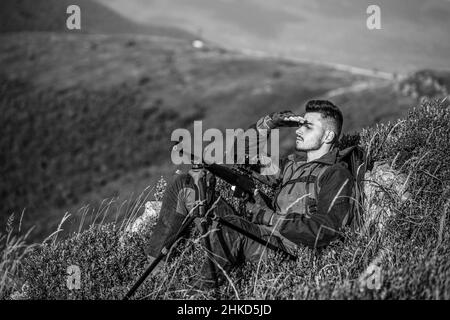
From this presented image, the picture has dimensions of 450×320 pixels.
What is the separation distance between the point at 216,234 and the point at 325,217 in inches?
43.6

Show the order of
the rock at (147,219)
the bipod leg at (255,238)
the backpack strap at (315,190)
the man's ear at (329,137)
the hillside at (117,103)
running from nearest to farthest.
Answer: the bipod leg at (255,238) → the backpack strap at (315,190) → the man's ear at (329,137) → the rock at (147,219) → the hillside at (117,103)

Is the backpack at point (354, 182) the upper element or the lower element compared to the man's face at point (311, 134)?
lower

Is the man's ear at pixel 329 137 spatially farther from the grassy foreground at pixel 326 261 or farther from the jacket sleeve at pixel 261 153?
the jacket sleeve at pixel 261 153

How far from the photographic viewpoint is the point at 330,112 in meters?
5.53

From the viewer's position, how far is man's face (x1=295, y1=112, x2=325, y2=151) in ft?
17.8

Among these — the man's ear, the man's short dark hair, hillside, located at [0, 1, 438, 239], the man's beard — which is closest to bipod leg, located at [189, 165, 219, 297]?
the man's beard

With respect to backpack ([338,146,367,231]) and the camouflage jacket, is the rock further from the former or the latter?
backpack ([338,146,367,231])

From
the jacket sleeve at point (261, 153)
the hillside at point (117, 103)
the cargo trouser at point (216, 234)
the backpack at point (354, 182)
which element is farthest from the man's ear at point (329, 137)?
the hillside at point (117, 103)

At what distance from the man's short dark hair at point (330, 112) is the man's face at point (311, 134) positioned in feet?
0.24

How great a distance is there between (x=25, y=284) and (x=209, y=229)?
7.51 ft

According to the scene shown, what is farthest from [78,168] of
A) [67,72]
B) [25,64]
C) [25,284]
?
[25,284]

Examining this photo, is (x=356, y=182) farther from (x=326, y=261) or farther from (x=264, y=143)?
(x=264, y=143)

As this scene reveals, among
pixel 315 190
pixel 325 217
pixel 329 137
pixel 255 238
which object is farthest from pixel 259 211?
pixel 329 137

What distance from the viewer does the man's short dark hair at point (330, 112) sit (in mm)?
5492
